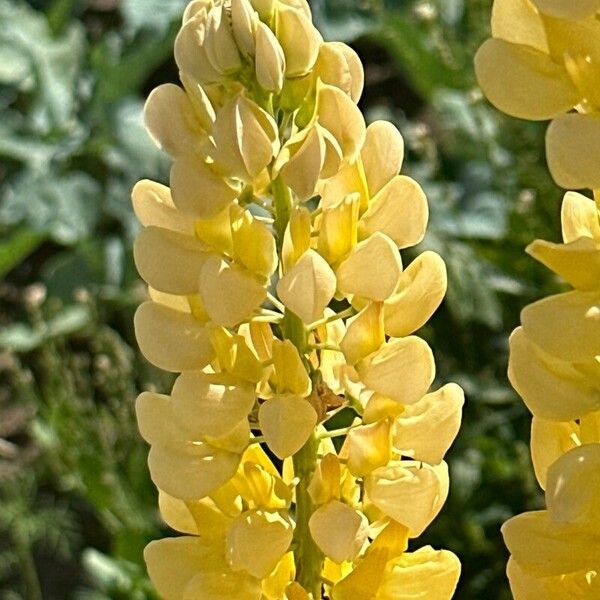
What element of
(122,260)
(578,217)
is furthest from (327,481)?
(122,260)

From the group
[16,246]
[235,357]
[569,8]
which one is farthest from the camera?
[16,246]

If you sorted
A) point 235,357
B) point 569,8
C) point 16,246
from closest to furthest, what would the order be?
point 569,8
point 235,357
point 16,246

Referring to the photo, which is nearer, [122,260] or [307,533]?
[307,533]

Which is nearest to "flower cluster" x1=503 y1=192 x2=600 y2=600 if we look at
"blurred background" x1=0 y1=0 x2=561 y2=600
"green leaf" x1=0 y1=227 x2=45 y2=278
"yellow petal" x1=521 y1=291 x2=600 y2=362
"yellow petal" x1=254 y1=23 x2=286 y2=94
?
"yellow petal" x1=521 y1=291 x2=600 y2=362

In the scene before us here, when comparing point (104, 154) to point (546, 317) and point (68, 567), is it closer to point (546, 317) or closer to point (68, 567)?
point (68, 567)

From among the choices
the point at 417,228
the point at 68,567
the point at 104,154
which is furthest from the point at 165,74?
the point at 417,228

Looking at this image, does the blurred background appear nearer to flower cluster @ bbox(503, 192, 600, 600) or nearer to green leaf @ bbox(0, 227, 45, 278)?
green leaf @ bbox(0, 227, 45, 278)

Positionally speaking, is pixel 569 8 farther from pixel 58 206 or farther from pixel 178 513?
pixel 58 206
